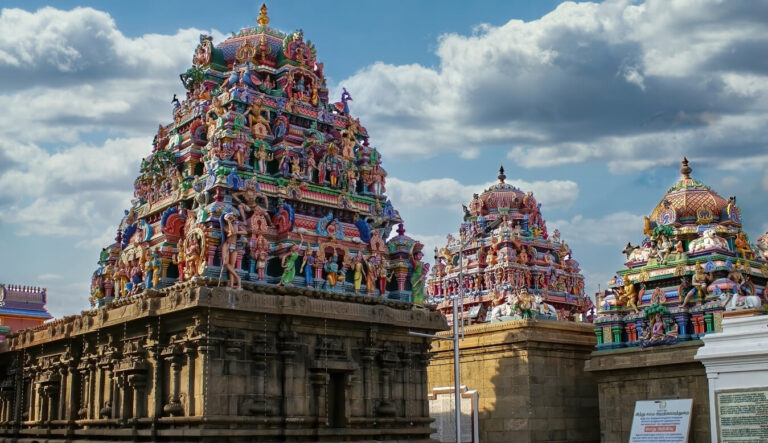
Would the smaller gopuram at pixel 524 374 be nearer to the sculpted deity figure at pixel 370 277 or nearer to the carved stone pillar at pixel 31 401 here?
the sculpted deity figure at pixel 370 277

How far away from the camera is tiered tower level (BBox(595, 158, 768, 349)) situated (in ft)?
125

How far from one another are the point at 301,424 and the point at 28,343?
17.5 metres

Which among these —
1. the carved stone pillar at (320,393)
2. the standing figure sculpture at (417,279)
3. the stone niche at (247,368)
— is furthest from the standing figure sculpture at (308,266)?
the standing figure sculpture at (417,279)

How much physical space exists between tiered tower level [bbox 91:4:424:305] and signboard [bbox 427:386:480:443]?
636 cm

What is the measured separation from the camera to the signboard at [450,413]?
134 feet

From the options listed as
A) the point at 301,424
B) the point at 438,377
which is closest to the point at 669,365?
the point at 438,377

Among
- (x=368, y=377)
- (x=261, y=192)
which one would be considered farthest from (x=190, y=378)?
(x=261, y=192)

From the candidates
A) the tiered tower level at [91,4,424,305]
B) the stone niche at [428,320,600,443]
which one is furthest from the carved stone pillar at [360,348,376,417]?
the stone niche at [428,320,600,443]

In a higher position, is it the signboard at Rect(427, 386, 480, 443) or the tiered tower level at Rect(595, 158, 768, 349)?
the tiered tower level at Rect(595, 158, 768, 349)

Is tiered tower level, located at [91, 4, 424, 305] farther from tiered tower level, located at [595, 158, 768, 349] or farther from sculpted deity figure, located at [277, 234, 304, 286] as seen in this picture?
tiered tower level, located at [595, 158, 768, 349]

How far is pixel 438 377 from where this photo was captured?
1719 inches

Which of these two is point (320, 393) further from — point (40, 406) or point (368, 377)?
point (40, 406)

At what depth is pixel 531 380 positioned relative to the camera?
3938cm

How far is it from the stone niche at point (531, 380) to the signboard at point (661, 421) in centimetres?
433
